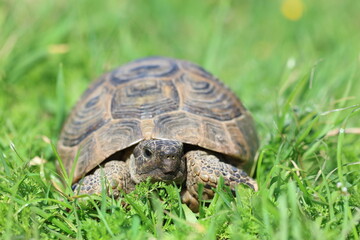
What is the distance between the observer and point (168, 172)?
2988mm

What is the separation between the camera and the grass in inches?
101

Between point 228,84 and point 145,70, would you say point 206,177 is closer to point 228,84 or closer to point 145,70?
point 145,70

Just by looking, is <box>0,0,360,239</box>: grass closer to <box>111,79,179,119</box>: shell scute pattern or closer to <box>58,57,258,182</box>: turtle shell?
<box>58,57,258,182</box>: turtle shell

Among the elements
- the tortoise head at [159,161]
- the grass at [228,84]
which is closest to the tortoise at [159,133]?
the tortoise head at [159,161]

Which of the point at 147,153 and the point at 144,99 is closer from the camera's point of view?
the point at 147,153

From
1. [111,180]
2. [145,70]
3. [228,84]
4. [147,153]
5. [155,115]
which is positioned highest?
[145,70]

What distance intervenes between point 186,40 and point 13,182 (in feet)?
15.6

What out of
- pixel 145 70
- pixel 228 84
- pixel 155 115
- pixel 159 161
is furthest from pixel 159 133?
pixel 228 84

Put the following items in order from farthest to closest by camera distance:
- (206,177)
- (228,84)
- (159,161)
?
(228,84), (206,177), (159,161)

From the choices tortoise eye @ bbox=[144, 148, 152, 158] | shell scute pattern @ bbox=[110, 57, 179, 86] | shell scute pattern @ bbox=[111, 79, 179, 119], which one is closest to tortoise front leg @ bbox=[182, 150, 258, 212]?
tortoise eye @ bbox=[144, 148, 152, 158]

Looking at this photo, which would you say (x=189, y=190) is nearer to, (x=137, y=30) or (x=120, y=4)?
(x=137, y=30)

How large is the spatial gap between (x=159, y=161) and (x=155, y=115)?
0.51 metres

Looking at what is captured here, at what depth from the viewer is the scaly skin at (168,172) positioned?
2.99m

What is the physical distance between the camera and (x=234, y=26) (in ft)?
25.5
